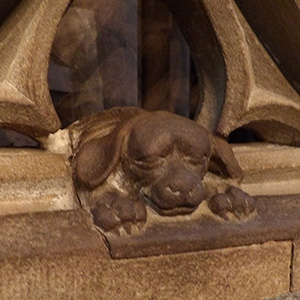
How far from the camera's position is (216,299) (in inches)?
46.1

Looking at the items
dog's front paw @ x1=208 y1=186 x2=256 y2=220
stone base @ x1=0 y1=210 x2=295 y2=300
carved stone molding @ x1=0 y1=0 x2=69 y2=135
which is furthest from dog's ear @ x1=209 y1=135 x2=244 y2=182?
carved stone molding @ x1=0 y1=0 x2=69 y2=135

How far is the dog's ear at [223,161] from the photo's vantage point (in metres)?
1.21

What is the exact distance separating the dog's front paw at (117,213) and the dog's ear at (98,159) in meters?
0.04

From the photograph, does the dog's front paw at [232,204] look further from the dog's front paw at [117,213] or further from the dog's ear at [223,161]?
the dog's front paw at [117,213]

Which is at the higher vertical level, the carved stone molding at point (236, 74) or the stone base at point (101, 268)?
the carved stone molding at point (236, 74)

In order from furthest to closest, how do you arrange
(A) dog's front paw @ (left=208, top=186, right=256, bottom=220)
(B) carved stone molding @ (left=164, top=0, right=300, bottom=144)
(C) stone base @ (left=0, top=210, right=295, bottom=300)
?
(B) carved stone molding @ (left=164, top=0, right=300, bottom=144) → (A) dog's front paw @ (left=208, top=186, right=256, bottom=220) → (C) stone base @ (left=0, top=210, right=295, bottom=300)

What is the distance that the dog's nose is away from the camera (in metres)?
1.10

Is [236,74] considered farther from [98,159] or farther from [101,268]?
[101,268]

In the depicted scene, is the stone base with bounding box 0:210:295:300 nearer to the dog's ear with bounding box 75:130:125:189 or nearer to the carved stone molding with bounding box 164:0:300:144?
the dog's ear with bounding box 75:130:125:189

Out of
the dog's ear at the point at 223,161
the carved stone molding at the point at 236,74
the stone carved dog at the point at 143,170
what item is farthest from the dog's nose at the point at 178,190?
the carved stone molding at the point at 236,74

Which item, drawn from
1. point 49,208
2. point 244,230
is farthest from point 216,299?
point 49,208

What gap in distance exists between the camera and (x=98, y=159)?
1.13 meters

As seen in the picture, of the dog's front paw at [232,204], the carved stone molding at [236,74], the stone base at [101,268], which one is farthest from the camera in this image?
the carved stone molding at [236,74]

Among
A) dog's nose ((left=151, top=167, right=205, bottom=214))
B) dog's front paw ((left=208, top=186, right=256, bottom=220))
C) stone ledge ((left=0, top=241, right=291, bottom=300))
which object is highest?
dog's nose ((left=151, top=167, right=205, bottom=214))
